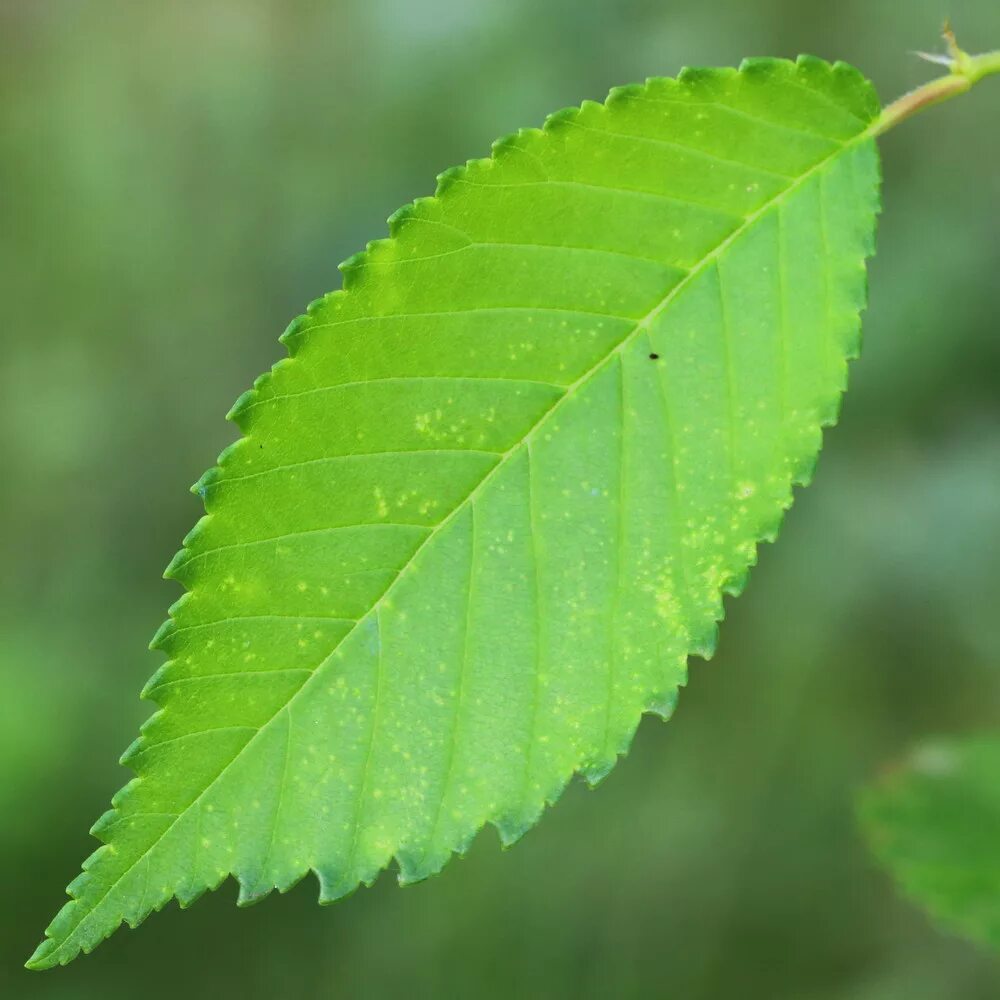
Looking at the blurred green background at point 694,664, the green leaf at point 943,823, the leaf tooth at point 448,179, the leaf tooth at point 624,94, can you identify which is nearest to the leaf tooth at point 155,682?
the leaf tooth at point 448,179

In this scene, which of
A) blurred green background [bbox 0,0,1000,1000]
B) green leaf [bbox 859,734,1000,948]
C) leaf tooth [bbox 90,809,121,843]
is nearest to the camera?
leaf tooth [bbox 90,809,121,843]

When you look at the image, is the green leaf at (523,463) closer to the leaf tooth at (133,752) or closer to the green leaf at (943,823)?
the leaf tooth at (133,752)

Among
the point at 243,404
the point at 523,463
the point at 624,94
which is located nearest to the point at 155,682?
the point at 243,404

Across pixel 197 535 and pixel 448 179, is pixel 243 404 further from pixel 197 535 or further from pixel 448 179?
pixel 448 179

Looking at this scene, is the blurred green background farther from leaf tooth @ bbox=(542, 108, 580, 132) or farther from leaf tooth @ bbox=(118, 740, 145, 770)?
leaf tooth @ bbox=(118, 740, 145, 770)

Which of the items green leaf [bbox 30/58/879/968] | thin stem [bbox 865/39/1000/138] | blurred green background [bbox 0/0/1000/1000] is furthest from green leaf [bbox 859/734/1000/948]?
thin stem [bbox 865/39/1000/138]
